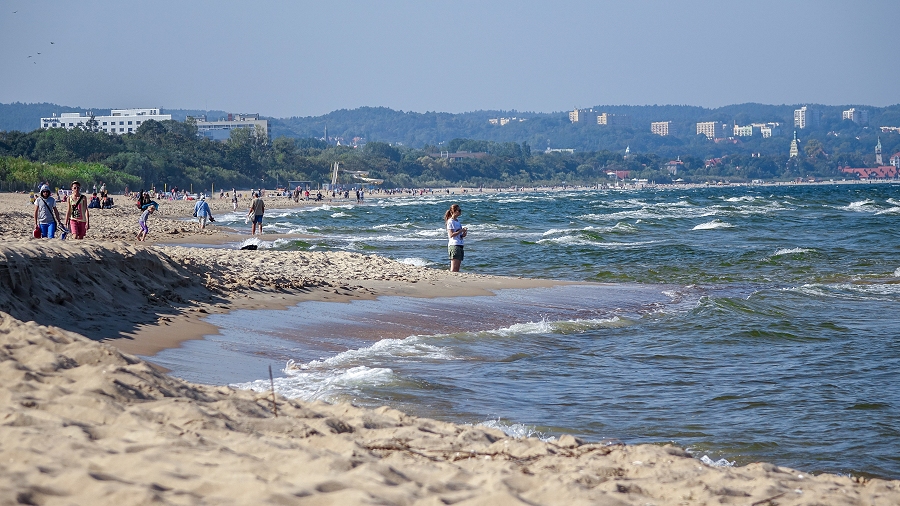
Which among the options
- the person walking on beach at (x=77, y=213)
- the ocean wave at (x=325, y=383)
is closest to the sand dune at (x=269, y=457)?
the ocean wave at (x=325, y=383)

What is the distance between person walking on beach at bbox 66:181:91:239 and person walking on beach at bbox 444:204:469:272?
6.35m

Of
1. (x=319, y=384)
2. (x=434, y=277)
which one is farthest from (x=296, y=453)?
(x=434, y=277)

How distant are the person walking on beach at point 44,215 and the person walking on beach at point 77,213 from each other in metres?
0.53

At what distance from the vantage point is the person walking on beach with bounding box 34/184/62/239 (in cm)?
1514

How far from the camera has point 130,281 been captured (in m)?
10.7

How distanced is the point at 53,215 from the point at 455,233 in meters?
6.92

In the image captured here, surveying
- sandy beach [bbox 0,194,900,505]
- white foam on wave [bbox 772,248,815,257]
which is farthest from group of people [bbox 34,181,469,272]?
white foam on wave [bbox 772,248,815,257]

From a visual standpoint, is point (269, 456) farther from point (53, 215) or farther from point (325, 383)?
point (53, 215)

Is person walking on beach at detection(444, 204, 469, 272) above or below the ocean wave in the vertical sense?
above

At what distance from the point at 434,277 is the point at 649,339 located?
584 centimetres

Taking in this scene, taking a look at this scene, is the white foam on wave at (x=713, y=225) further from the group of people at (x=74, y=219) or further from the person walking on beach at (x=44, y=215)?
the person walking on beach at (x=44, y=215)

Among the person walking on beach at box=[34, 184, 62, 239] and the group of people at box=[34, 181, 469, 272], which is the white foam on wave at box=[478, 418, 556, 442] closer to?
the group of people at box=[34, 181, 469, 272]

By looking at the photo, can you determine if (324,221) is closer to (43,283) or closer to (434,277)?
(434,277)

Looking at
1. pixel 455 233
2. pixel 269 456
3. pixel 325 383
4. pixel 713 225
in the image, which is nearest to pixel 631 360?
pixel 325 383
